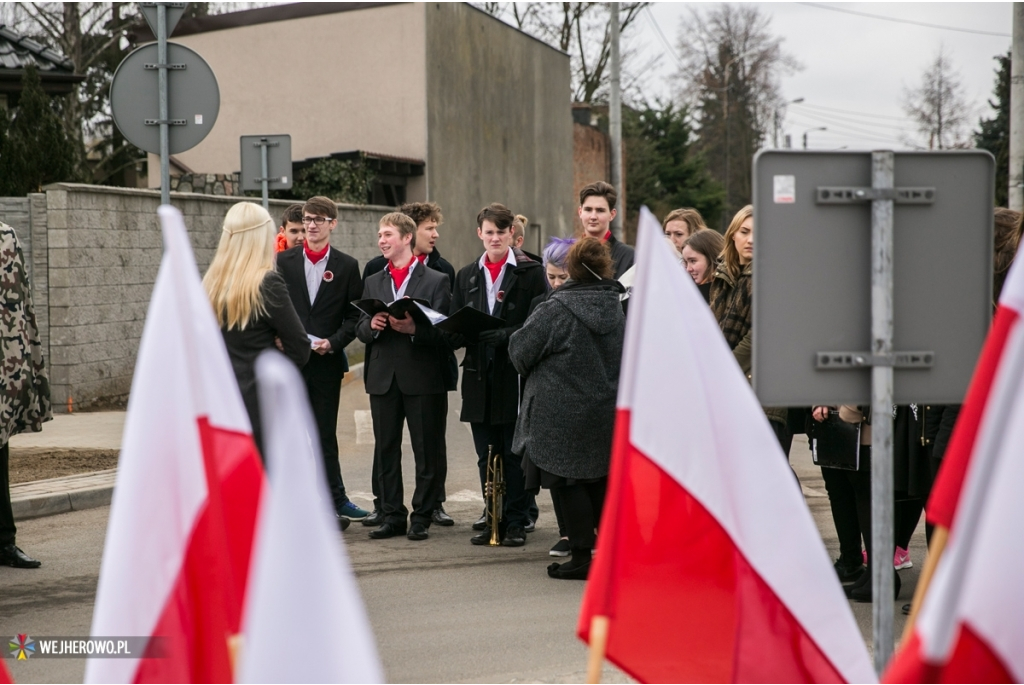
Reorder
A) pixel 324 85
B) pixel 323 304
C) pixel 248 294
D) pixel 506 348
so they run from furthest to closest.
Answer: pixel 324 85
pixel 323 304
pixel 506 348
pixel 248 294

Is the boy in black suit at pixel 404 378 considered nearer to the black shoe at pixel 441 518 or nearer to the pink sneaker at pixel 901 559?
the black shoe at pixel 441 518

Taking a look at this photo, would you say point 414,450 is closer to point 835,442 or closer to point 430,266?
point 430,266

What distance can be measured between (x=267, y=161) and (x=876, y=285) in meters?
12.2

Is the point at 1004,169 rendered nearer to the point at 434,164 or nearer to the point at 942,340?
the point at 434,164

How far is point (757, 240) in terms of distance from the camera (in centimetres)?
315

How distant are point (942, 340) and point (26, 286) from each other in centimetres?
517

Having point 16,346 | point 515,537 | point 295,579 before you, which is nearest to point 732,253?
point 515,537

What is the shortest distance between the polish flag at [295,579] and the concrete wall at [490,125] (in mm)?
25508

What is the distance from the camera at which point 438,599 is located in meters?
6.07

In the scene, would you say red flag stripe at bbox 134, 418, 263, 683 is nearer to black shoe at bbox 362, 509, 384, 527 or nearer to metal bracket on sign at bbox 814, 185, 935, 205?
metal bracket on sign at bbox 814, 185, 935, 205

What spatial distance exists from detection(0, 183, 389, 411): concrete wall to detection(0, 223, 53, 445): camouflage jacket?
6.25m

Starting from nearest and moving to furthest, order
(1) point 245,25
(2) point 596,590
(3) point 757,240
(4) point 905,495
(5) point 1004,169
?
(2) point 596,590 < (3) point 757,240 < (4) point 905,495 < (1) point 245,25 < (5) point 1004,169


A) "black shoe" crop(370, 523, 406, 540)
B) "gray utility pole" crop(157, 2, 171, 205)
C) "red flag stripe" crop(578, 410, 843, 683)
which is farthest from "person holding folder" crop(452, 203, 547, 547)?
"red flag stripe" crop(578, 410, 843, 683)

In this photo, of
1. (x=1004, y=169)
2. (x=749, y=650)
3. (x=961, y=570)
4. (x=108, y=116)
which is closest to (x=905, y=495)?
(x=749, y=650)
